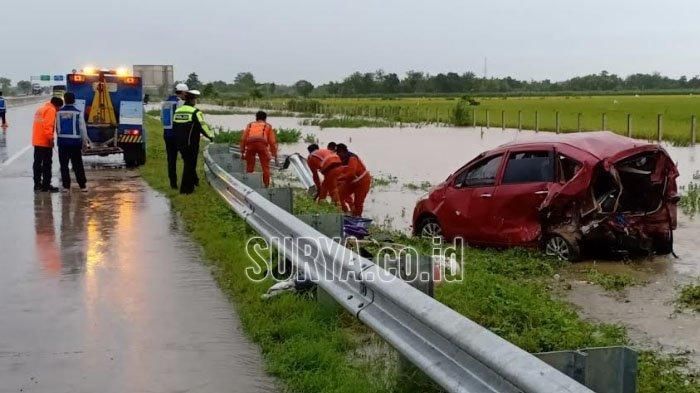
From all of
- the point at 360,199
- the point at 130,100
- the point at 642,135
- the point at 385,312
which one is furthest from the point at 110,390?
the point at 642,135

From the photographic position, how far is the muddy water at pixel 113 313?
5148mm

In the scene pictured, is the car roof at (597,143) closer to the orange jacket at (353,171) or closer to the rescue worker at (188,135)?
the orange jacket at (353,171)

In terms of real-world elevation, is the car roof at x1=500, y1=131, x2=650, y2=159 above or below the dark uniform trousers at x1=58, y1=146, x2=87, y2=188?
above

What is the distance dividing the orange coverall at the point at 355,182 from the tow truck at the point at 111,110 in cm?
855

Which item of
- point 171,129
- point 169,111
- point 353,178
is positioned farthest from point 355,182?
point 169,111

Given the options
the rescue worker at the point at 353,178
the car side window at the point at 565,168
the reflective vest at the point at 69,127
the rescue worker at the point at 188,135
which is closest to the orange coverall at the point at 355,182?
the rescue worker at the point at 353,178

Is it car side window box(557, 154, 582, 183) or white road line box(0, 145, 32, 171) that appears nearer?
car side window box(557, 154, 582, 183)

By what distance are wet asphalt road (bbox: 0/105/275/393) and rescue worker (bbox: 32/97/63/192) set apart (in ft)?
10.1

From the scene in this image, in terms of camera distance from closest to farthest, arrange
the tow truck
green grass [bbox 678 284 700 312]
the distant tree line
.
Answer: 1. green grass [bbox 678 284 700 312]
2. the tow truck
3. the distant tree line

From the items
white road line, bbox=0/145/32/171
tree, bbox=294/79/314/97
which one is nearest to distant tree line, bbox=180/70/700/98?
tree, bbox=294/79/314/97

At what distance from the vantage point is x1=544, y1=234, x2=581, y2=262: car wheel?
9.70 m

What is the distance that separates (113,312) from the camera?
665 cm

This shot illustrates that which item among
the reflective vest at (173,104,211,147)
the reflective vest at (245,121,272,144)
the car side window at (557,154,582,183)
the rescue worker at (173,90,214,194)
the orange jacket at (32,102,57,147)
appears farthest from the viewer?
the reflective vest at (245,121,272,144)

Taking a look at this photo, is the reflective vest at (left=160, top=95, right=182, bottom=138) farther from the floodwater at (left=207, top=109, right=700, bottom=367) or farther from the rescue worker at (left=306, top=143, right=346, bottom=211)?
the floodwater at (left=207, top=109, right=700, bottom=367)
